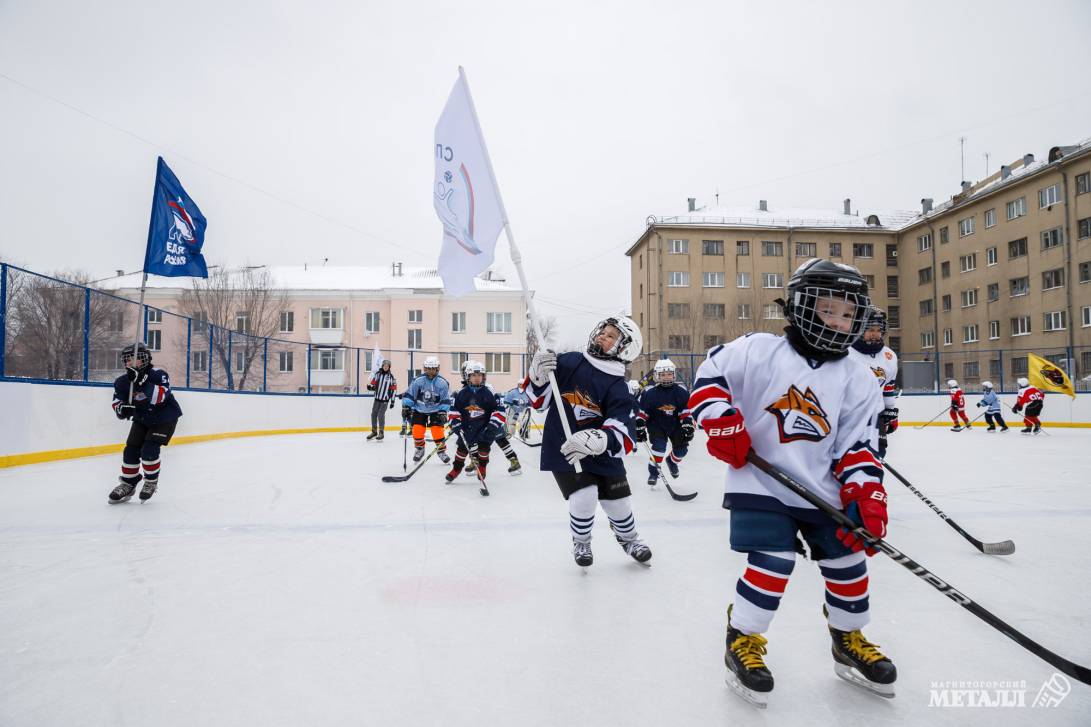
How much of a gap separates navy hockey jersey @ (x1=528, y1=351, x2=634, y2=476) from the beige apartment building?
23.8m

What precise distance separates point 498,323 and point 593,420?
29.3 metres

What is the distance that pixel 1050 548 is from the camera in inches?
150

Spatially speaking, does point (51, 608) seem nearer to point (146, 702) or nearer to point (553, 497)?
point (146, 702)

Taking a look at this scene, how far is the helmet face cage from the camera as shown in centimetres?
211

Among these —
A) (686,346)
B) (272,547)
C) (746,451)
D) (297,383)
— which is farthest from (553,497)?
(686,346)

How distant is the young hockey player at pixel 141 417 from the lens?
5480mm

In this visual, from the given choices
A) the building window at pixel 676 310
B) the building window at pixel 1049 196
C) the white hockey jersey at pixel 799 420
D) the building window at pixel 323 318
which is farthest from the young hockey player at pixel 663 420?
the building window at pixel 1049 196

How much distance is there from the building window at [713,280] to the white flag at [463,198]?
108 feet

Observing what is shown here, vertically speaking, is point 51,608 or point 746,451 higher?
point 746,451

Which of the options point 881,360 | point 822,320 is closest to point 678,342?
point 881,360

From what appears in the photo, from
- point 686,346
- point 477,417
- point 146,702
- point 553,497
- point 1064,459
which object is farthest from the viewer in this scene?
point 686,346

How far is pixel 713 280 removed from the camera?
116 feet

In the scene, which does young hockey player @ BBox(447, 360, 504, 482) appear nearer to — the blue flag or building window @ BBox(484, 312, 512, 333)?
the blue flag

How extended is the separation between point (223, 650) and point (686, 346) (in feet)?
105
